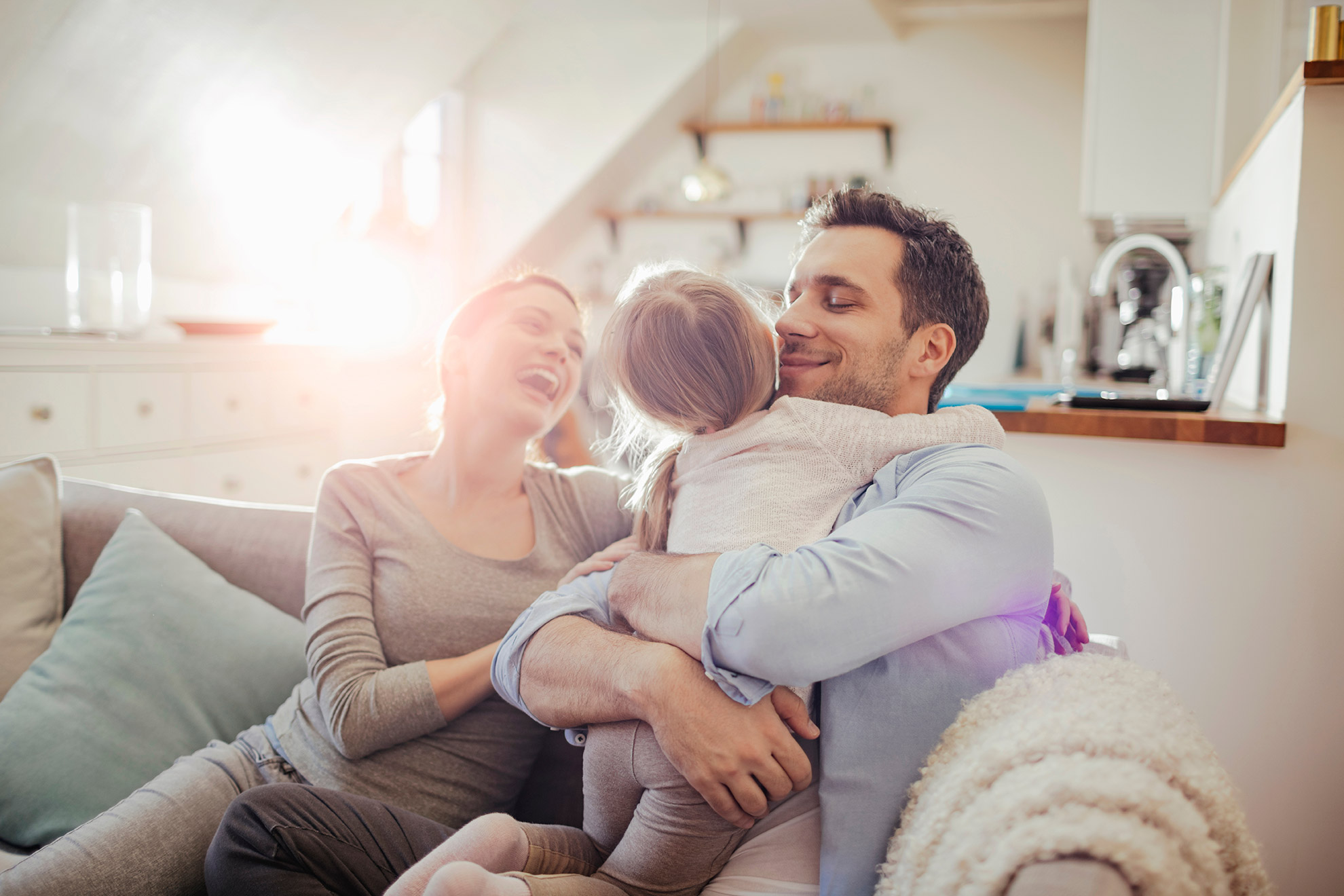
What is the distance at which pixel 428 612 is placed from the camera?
1.35 m

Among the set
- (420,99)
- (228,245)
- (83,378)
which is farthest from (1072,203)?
(83,378)

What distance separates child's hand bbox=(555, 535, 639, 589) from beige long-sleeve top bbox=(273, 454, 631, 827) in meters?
0.16

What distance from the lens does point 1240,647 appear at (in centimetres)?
173

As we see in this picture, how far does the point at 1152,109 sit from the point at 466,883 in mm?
3707

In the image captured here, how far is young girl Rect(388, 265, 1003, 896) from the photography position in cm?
95

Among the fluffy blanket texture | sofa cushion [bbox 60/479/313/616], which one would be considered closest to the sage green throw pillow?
sofa cushion [bbox 60/479/313/616]

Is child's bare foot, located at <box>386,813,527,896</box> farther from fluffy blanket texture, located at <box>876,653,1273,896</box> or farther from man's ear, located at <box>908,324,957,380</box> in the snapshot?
man's ear, located at <box>908,324,957,380</box>

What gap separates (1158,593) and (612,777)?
1.33 m

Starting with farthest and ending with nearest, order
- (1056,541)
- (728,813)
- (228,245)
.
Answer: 1. (228,245)
2. (1056,541)
3. (728,813)

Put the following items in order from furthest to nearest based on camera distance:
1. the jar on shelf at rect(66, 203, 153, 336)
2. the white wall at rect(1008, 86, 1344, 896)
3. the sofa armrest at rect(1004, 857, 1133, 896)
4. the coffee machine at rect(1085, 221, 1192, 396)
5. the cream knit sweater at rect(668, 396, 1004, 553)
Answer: the jar on shelf at rect(66, 203, 153, 336) → the coffee machine at rect(1085, 221, 1192, 396) → the white wall at rect(1008, 86, 1344, 896) → the cream knit sweater at rect(668, 396, 1004, 553) → the sofa armrest at rect(1004, 857, 1133, 896)

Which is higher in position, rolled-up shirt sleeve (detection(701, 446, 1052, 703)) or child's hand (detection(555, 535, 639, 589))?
rolled-up shirt sleeve (detection(701, 446, 1052, 703))

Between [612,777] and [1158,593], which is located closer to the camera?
[612,777]

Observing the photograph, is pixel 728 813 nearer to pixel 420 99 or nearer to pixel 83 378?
pixel 83 378

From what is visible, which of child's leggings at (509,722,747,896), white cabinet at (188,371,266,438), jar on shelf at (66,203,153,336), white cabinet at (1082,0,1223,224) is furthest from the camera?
white cabinet at (1082,0,1223,224)
